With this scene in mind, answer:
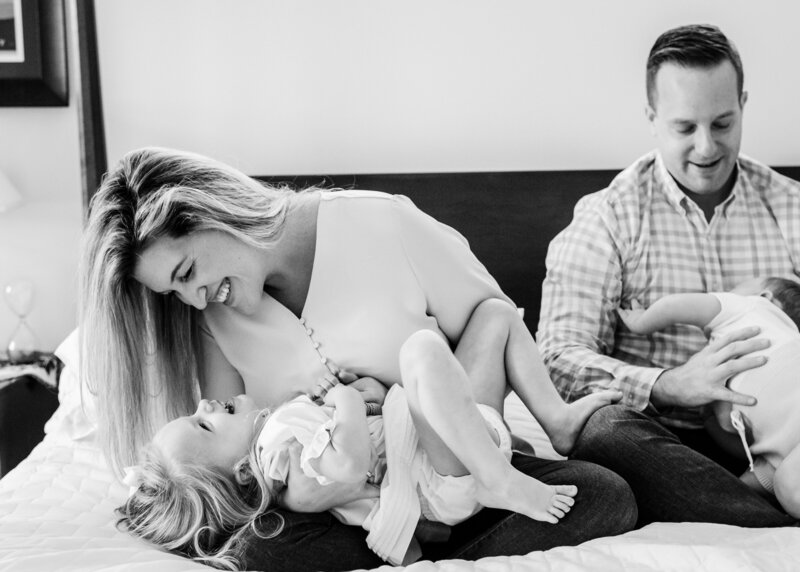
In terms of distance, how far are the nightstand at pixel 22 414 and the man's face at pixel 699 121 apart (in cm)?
187

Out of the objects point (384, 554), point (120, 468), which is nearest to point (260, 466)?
point (384, 554)

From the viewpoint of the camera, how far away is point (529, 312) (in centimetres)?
265

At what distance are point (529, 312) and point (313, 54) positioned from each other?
1.03 m

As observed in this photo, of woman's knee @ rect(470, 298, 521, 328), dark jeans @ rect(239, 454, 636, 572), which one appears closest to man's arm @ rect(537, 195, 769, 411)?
woman's knee @ rect(470, 298, 521, 328)

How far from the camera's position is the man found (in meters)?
1.99

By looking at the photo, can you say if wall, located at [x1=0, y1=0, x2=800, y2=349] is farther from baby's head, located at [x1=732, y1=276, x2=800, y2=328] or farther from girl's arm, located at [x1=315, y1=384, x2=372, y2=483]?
girl's arm, located at [x1=315, y1=384, x2=372, y2=483]

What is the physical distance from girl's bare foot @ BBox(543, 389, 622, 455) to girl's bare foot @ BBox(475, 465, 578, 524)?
0.25m

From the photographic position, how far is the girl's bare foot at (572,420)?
157 centimetres

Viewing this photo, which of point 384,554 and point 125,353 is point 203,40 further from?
point 384,554

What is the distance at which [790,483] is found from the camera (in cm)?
146

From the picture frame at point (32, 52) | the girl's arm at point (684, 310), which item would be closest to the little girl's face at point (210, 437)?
the girl's arm at point (684, 310)

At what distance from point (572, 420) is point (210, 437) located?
2.04ft

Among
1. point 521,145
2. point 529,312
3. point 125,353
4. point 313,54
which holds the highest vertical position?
point 313,54

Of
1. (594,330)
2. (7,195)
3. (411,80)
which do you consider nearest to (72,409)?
(7,195)
